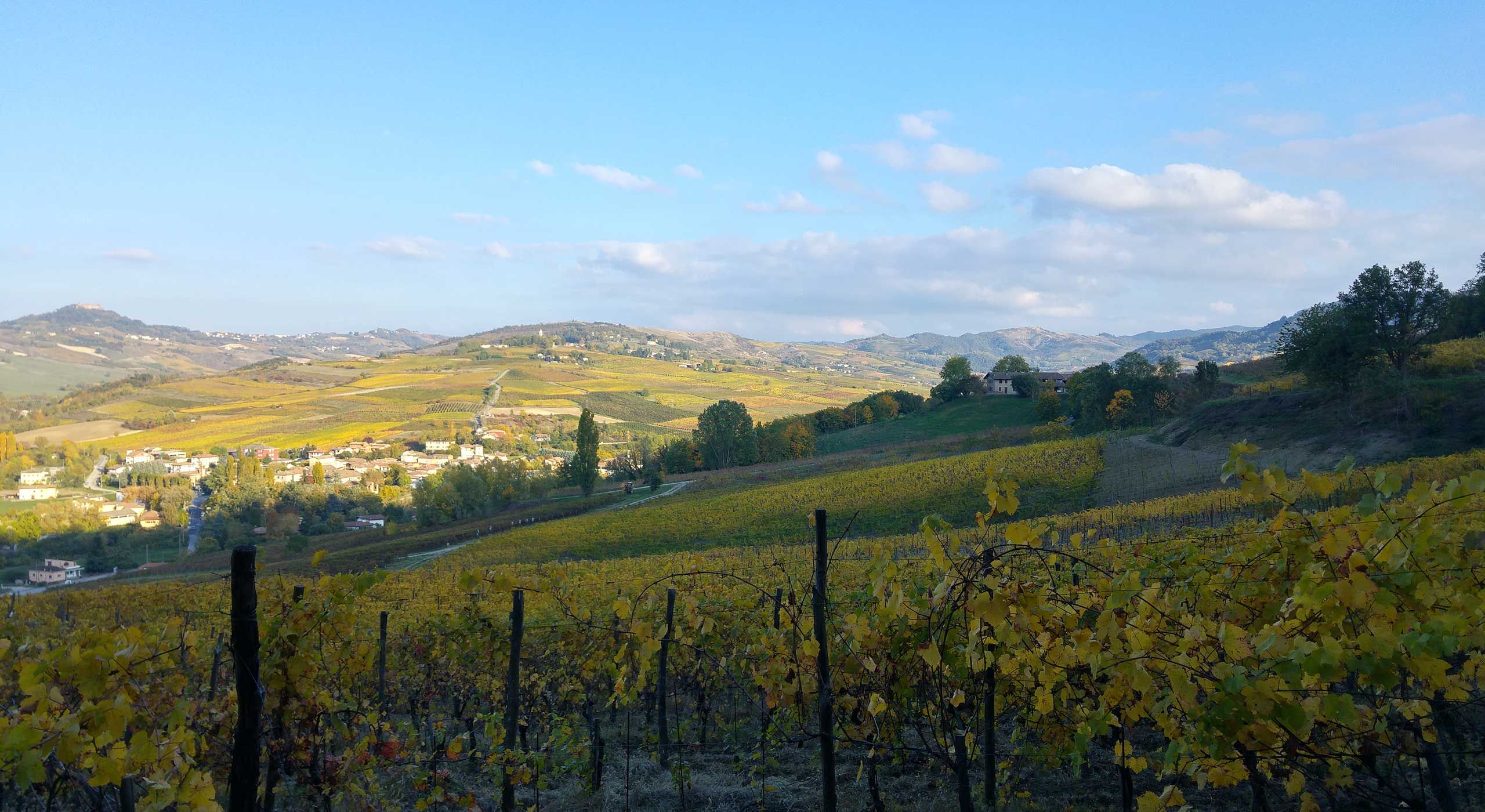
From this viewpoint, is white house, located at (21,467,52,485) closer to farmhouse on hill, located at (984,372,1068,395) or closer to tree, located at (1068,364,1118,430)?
farmhouse on hill, located at (984,372,1068,395)

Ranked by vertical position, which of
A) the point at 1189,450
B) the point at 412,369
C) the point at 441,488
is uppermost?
the point at 412,369

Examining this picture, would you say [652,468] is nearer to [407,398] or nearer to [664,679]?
[664,679]

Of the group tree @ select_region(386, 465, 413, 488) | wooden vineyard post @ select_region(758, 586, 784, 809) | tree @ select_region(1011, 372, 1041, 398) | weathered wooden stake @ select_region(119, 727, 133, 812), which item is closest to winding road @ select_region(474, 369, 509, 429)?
tree @ select_region(386, 465, 413, 488)

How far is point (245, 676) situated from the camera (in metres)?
2.87

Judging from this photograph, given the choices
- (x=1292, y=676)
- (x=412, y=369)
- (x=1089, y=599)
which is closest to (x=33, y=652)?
(x=1089, y=599)

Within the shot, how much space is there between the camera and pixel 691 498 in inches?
1967

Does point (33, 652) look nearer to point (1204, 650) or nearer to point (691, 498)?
point (1204, 650)

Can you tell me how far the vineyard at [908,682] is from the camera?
253 centimetres

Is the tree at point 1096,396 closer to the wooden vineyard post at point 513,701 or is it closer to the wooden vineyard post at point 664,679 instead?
the wooden vineyard post at point 664,679

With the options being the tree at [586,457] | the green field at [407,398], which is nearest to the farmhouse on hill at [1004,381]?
the tree at [586,457]

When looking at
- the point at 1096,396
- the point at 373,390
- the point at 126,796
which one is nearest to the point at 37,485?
the point at 373,390

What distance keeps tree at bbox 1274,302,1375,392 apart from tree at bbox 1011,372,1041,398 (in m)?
43.1

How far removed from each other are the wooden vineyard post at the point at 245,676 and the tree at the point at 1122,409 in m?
58.5

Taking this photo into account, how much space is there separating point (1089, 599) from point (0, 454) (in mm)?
155949
